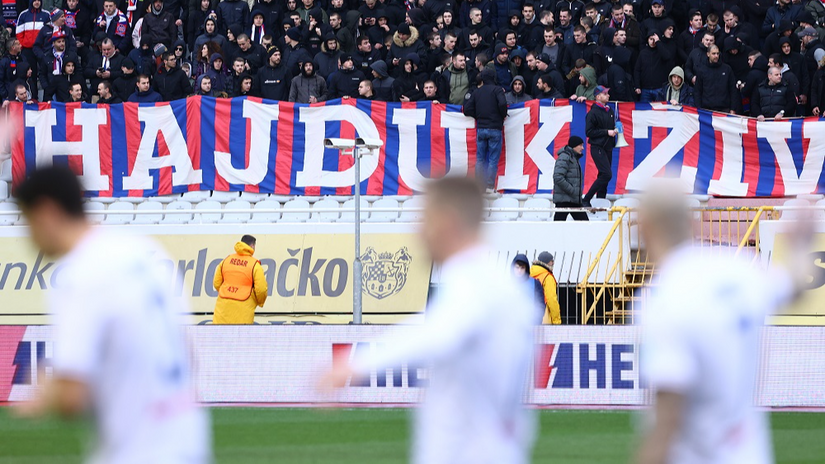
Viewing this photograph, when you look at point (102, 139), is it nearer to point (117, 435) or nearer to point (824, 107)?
point (824, 107)

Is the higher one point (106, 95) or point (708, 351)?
point (106, 95)

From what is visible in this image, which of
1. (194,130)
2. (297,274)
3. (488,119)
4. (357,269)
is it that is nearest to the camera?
Result: (357,269)

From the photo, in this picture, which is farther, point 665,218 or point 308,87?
point 308,87

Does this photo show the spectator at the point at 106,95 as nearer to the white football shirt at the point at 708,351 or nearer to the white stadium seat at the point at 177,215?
the white stadium seat at the point at 177,215

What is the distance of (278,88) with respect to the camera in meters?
21.3

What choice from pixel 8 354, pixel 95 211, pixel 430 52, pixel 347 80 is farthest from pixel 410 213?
pixel 8 354

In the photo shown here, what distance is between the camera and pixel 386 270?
18812 mm

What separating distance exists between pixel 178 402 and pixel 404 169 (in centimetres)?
1686

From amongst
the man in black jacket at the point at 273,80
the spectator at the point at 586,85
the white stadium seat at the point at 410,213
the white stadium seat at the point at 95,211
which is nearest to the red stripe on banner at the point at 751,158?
the spectator at the point at 586,85

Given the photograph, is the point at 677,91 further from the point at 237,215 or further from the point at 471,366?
the point at 471,366

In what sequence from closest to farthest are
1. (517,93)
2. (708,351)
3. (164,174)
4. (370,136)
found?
(708,351) → (517,93) → (370,136) → (164,174)

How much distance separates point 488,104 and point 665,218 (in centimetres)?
1601

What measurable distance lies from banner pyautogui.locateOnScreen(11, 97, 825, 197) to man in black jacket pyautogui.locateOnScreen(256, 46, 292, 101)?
1.79 ft

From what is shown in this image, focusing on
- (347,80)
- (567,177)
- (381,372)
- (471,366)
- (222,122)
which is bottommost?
(381,372)
